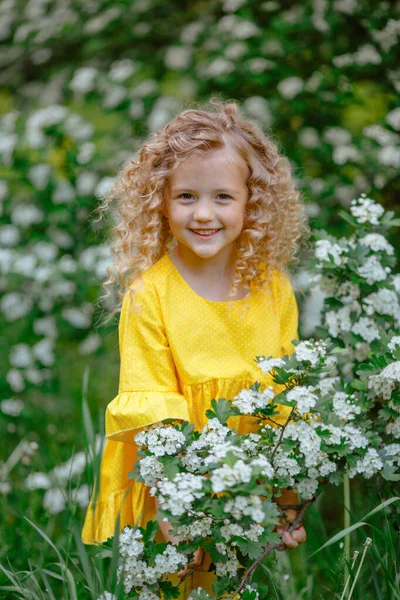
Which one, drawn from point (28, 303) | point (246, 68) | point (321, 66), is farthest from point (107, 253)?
point (321, 66)

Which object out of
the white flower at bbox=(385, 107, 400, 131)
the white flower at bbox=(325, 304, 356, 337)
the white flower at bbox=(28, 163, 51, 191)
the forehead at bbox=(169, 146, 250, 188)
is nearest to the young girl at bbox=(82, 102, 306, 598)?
the forehead at bbox=(169, 146, 250, 188)

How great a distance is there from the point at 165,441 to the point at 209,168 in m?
0.65

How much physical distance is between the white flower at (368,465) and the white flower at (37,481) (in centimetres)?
119

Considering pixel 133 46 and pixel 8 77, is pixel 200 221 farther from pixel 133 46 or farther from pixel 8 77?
pixel 8 77

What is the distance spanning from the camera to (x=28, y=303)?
128 inches

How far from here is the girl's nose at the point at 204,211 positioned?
1.74 meters

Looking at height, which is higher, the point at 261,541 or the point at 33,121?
the point at 33,121

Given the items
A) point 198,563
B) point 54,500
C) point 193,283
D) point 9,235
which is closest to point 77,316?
point 9,235

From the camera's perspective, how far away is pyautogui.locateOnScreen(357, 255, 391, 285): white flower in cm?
197

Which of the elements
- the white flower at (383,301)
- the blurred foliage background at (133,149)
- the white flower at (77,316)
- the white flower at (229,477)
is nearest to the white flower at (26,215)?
the blurred foliage background at (133,149)

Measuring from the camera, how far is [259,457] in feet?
4.95

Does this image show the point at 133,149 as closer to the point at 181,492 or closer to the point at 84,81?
the point at 84,81

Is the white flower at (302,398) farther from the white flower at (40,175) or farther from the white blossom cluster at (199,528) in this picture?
the white flower at (40,175)

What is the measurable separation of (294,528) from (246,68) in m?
2.15
